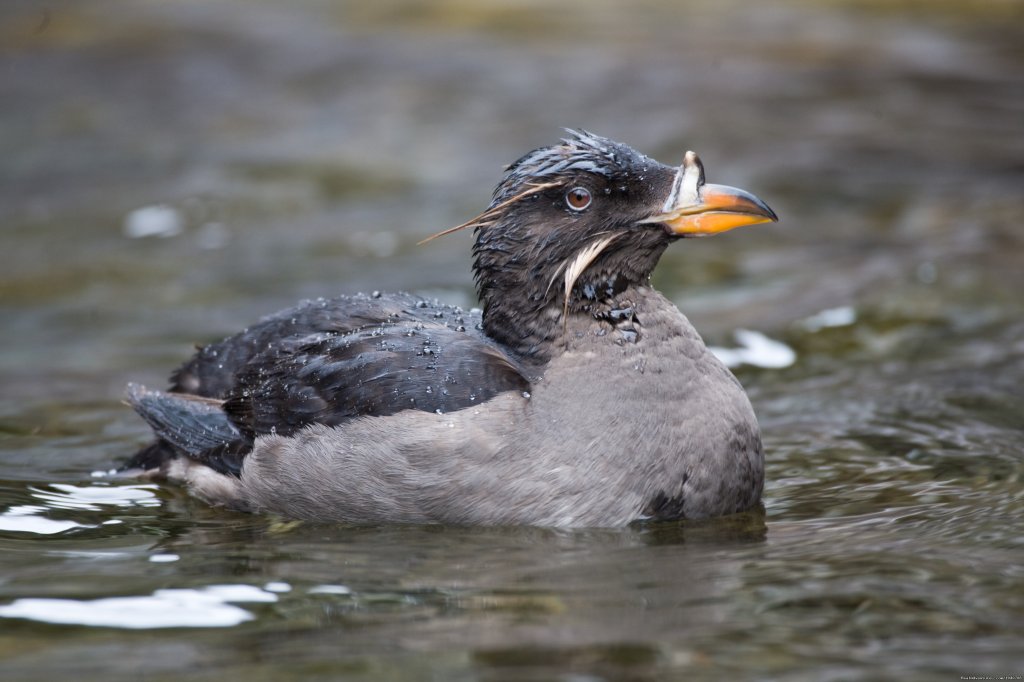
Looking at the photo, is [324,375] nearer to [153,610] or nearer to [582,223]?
[582,223]

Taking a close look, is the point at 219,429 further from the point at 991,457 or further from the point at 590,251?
the point at 991,457

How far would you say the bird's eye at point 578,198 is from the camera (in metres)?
5.63

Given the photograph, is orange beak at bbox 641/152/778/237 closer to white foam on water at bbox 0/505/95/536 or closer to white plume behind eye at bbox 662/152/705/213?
white plume behind eye at bbox 662/152/705/213

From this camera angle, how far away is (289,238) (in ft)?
36.9

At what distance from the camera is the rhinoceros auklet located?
5.39m

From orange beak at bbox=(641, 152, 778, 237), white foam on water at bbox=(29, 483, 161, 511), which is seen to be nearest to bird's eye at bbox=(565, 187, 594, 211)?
orange beak at bbox=(641, 152, 778, 237)

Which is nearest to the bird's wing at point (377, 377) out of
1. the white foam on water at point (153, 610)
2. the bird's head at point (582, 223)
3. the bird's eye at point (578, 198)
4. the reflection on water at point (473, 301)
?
the bird's head at point (582, 223)

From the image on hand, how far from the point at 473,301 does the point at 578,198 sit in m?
3.85

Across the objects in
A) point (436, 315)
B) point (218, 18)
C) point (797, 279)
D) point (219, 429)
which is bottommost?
point (219, 429)

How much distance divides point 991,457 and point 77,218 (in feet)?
26.7

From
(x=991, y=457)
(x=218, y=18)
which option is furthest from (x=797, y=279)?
(x=218, y=18)

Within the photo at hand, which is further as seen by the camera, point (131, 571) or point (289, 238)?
point (289, 238)

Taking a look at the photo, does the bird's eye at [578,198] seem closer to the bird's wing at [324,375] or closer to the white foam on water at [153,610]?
the bird's wing at [324,375]

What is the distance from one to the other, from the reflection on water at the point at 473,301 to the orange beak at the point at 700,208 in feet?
3.89
